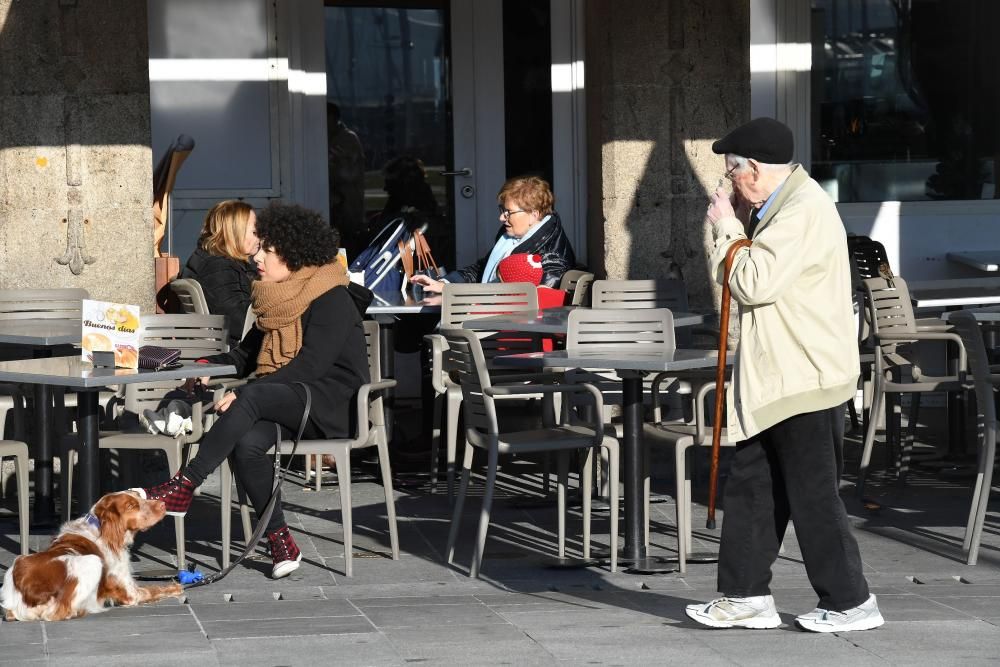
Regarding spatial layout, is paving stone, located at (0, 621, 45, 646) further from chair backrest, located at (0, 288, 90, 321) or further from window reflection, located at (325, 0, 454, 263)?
window reflection, located at (325, 0, 454, 263)

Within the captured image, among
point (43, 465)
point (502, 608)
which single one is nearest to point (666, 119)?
point (43, 465)

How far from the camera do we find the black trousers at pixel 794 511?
496 centimetres

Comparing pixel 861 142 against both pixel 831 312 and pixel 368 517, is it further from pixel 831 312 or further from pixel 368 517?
pixel 831 312

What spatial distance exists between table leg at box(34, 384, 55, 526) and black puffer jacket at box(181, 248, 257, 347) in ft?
4.24

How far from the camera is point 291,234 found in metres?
6.56

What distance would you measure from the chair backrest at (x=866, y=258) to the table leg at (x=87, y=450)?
5109mm

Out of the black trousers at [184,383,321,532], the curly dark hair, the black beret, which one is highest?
the black beret

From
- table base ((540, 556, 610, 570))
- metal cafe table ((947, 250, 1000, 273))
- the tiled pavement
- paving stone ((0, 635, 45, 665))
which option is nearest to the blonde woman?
the tiled pavement

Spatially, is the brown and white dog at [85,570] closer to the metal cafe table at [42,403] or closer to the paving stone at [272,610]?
the paving stone at [272,610]

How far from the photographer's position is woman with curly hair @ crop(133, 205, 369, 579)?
6133 millimetres

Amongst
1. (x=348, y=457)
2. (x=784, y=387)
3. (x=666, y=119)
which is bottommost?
(x=348, y=457)

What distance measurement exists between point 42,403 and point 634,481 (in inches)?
103

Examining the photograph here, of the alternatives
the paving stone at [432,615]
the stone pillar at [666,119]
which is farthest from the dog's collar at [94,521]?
the stone pillar at [666,119]

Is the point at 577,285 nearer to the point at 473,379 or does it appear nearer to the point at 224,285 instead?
the point at 224,285
